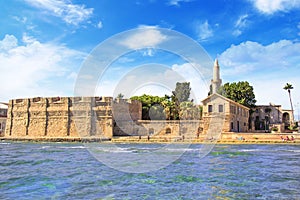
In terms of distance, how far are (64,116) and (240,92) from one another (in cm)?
2511

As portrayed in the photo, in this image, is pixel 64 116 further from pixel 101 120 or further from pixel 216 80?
pixel 216 80

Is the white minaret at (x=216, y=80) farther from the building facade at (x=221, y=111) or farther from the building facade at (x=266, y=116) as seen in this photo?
the building facade at (x=221, y=111)

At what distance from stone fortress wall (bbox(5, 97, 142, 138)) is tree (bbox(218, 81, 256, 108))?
43.0 feet

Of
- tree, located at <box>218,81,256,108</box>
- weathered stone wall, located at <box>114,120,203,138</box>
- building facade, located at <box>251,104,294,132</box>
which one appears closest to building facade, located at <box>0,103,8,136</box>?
weathered stone wall, located at <box>114,120,203,138</box>

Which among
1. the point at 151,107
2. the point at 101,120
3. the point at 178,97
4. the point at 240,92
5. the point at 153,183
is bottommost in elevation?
the point at 153,183

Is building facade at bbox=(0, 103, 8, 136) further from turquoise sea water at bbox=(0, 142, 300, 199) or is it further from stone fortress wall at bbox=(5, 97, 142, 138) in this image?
turquoise sea water at bbox=(0, 142, 300, 199)

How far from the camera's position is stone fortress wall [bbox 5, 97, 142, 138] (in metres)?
39.9

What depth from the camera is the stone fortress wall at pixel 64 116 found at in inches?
1572

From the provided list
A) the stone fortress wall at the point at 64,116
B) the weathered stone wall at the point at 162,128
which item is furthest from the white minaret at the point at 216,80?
the stone fortress wall at the point at 64,116

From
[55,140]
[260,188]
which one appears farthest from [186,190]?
[55,140]

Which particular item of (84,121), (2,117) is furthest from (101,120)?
(2,117)

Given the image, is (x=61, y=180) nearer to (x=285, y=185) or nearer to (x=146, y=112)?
(x=285, y=185)

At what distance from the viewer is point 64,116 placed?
1652 inches

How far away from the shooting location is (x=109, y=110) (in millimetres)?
39531
